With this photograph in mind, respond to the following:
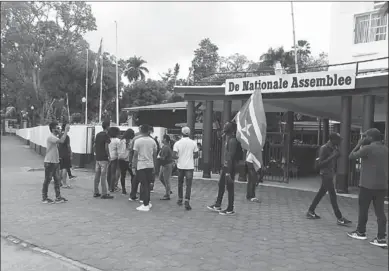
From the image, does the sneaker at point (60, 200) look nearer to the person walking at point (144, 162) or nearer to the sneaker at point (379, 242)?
the person walking at point (144, 162)

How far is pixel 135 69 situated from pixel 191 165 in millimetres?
64431

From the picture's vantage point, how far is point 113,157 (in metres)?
9.14

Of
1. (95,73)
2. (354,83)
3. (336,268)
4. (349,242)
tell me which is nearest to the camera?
(336,268)

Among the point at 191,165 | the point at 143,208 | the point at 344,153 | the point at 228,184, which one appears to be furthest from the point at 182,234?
the point at 344,153

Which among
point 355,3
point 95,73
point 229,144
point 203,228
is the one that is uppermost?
point 355,3

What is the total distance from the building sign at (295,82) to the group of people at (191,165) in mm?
3396

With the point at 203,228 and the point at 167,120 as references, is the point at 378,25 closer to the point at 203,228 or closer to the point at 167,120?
the point at 203,228

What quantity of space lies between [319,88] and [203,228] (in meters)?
6.16

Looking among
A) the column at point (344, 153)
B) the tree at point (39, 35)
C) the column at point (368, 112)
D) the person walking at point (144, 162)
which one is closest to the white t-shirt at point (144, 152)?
the person walking at point (144, 162)

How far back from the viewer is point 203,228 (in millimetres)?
6320

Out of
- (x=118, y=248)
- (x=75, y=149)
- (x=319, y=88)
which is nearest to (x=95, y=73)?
(x=75, y=149)

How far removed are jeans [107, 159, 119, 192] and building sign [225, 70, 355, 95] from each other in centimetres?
484

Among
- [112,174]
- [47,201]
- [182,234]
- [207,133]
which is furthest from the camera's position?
[207,133]

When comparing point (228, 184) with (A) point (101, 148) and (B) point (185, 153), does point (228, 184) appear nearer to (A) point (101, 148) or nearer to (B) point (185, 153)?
(B) point (185, 153)
